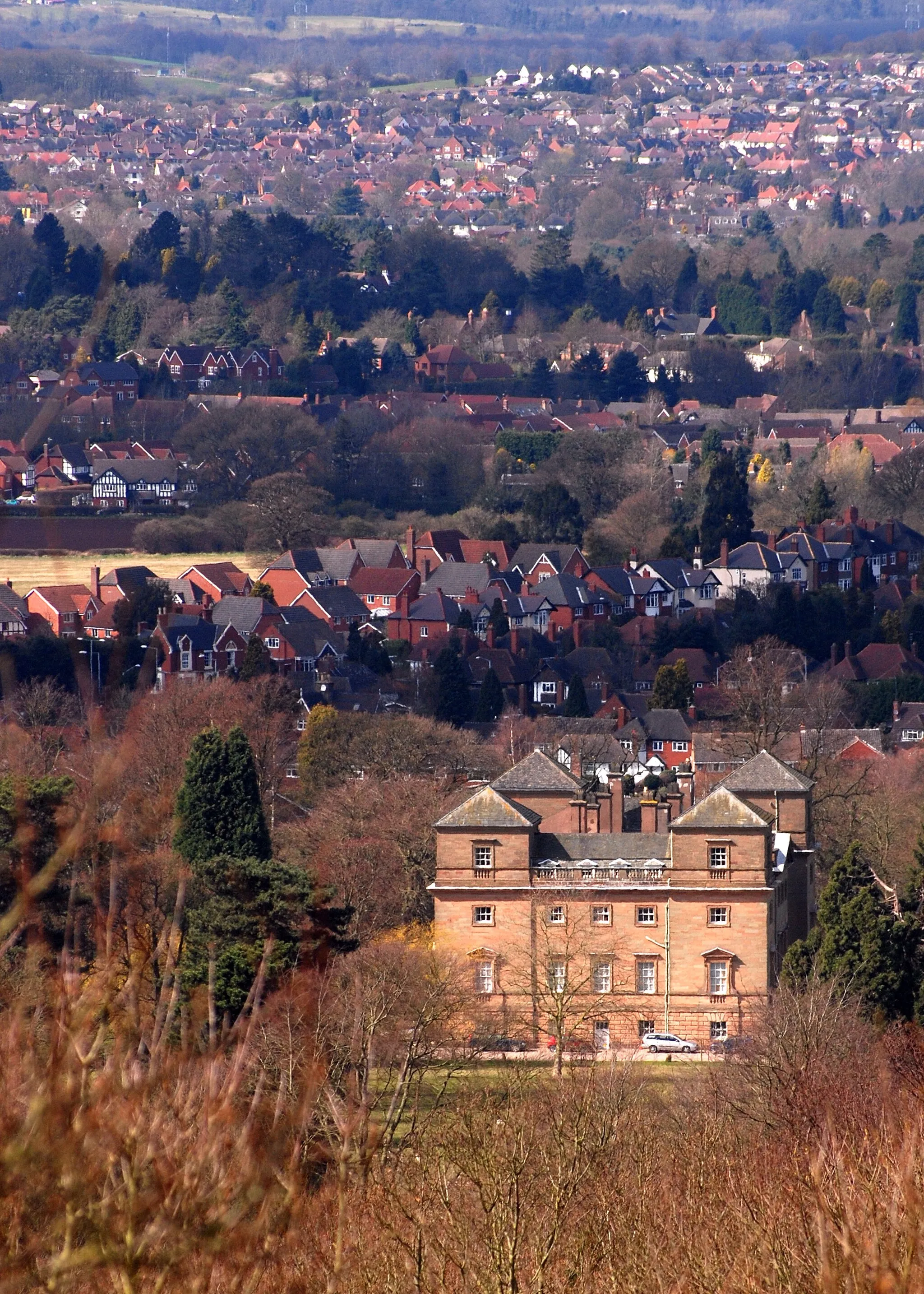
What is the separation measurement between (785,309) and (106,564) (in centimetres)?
4756

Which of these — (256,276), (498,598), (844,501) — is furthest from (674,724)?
(256,276)

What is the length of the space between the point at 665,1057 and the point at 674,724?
23738 millimetres

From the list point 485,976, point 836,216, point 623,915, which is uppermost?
point 836,216

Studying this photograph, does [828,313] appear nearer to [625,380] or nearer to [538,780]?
[625,380]

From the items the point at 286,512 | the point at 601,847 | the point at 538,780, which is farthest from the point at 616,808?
the point at 286,512

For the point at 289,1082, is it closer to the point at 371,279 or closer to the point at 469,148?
the point at 371,279

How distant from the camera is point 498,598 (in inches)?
2480

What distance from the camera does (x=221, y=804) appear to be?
109 feet

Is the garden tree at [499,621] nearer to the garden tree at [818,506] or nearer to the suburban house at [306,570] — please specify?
the suburban house at [306,570]

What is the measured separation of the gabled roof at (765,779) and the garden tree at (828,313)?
2976 inches

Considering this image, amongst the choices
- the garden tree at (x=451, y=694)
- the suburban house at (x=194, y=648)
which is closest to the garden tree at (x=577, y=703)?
the garden tree at (x=451, y=694)

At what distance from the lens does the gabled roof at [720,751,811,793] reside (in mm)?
32062

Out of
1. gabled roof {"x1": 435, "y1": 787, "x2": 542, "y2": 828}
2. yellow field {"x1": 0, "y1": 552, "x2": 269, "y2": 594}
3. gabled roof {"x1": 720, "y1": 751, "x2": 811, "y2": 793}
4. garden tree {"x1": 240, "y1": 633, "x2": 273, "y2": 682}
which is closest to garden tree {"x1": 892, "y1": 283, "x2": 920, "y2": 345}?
yellow field {"x1": 0, "y1": 552, "x2": 269, "y2": 594}

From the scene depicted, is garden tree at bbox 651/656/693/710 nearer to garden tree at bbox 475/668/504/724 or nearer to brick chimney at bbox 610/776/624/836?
garden tree at bbox 475/668/504/724
